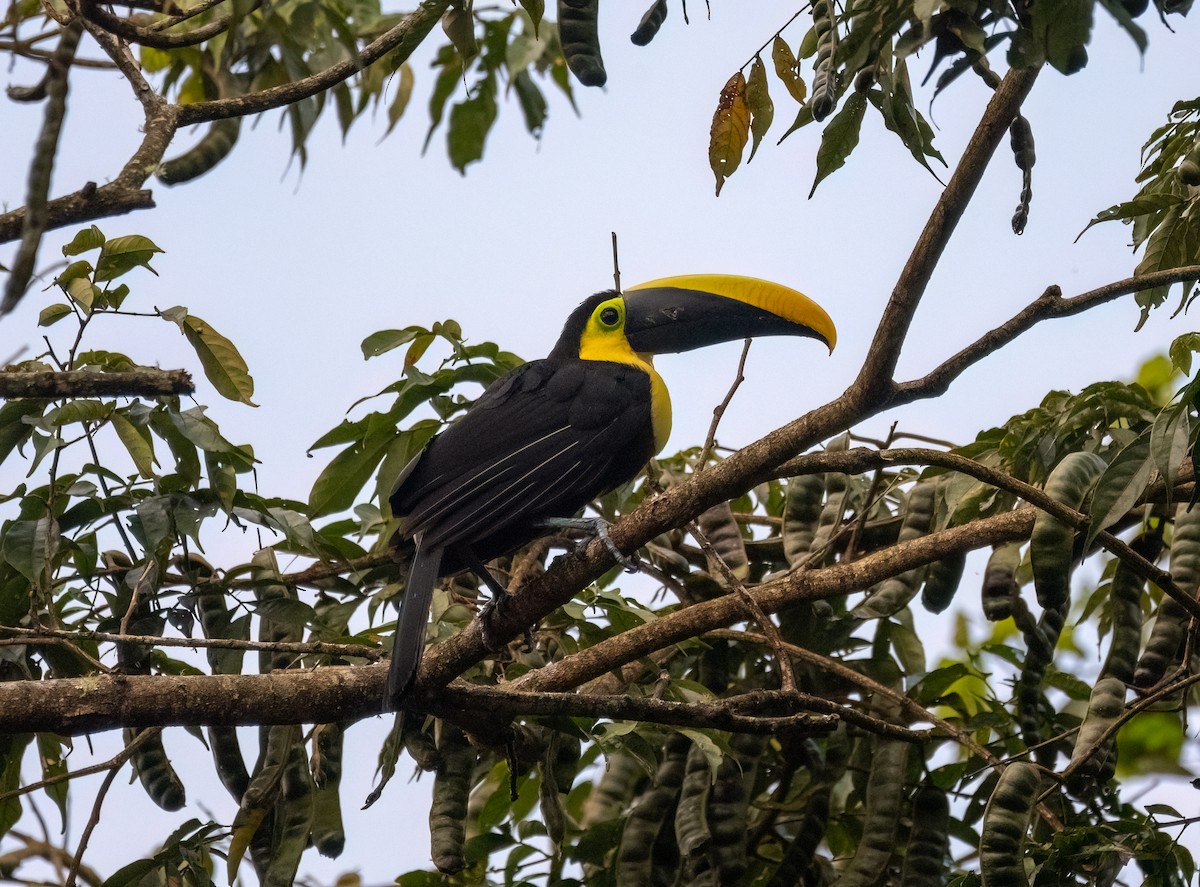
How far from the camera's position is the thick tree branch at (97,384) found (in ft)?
8.82

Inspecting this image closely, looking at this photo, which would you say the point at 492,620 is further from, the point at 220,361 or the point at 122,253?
the point at 122,253

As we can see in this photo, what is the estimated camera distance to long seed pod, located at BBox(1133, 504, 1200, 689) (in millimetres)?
3596

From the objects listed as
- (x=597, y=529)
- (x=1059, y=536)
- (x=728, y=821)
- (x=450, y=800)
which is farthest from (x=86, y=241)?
(x=1059, y=536)

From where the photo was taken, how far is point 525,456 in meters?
4.17

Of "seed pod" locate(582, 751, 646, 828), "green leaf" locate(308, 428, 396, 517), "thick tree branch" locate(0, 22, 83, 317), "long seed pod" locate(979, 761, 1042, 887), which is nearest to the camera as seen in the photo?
"thick tree branch" locate(0, 22, 83, 317)

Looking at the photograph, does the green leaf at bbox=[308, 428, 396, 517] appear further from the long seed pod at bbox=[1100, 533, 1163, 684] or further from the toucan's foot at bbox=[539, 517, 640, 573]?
the long seed pod at bbox=[1100, 533, 1163, 684]

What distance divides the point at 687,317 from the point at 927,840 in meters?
2.22

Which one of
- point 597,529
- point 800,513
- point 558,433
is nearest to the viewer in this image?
point 597,529

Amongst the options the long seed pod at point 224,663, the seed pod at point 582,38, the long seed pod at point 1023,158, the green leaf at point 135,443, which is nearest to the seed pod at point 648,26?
the seed pod at point 582,38

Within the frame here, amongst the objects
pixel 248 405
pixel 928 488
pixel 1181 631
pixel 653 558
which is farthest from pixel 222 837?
pixel 1181 631

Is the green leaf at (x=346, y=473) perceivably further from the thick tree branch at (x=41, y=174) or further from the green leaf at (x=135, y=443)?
the thick tree branch at (x=41, y=174)

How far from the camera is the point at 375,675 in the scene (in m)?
3.39

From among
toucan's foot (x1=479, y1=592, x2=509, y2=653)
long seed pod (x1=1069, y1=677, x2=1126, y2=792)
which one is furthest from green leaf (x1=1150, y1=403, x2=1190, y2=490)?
toucan's foot (x1=479, y1=592, x2=509, y2=653)

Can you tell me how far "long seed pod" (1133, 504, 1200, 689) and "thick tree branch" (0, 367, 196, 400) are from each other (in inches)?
110
